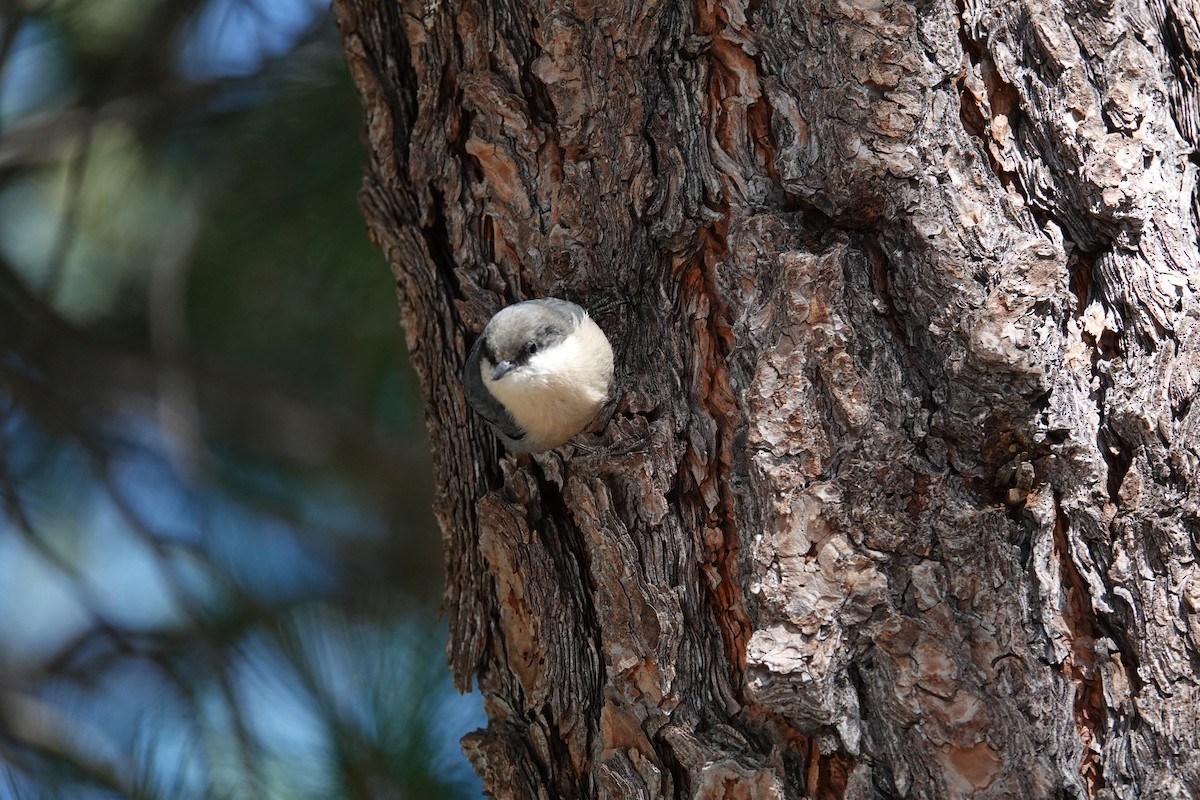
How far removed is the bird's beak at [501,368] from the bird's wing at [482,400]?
0.02 metres

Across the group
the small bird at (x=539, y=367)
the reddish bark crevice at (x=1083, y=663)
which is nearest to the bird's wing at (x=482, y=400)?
the small bird at (x=539, y=367)

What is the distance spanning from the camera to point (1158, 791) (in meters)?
0.90

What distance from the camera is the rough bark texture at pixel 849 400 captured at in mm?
938

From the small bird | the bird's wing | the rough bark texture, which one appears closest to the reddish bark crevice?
the rough bark texture

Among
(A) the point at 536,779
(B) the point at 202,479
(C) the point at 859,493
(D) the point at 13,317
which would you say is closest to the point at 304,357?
(B) the point at 202,479

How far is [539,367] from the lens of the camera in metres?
1.29

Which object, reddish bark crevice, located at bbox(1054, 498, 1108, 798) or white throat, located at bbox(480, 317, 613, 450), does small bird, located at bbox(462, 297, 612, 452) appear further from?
reddish bark crevice, located at bbox(1054, 498, 1108, 798)

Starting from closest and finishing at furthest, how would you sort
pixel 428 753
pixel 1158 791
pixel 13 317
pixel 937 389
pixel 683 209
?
pixel 1158 791 < pixel 937 389 < pixel 683 209 < pixel 428 753 < pixel 13 317

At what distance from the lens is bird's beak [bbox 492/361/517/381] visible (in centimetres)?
127

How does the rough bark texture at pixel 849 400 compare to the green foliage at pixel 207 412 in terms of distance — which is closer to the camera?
the rough bark texture at pixel 849 400

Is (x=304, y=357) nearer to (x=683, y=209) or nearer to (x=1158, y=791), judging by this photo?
(x=683, y=209)

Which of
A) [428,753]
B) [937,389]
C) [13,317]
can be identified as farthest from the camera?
[13,317]

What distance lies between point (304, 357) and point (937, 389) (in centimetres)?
156

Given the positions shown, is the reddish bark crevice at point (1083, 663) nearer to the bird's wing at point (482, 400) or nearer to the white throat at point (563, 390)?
the white throat at point (563, 390)
